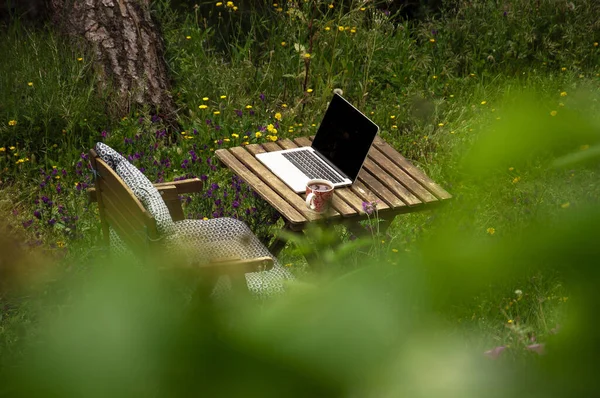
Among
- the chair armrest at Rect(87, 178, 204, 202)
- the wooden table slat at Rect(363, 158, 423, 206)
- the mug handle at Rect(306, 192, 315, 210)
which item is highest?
the wooden table slat at Rect(363, 158, 423, 206)

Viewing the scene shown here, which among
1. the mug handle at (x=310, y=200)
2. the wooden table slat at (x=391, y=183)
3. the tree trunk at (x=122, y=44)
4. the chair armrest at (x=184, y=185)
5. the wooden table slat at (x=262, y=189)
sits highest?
the wooden table slat at (x=391, y=183)

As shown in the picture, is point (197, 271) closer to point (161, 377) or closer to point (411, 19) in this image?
point (161, 377)

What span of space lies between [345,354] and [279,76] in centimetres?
539

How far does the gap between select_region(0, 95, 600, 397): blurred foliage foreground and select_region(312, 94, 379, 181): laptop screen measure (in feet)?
10.4

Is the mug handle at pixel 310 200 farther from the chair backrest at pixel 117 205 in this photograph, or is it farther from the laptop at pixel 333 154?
the chair backrest at pixel 117 205

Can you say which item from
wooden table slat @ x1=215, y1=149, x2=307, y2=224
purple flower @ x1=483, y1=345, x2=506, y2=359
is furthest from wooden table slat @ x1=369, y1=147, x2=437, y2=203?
purple flower @ x1=483, y1=345, x2=506, y2=359

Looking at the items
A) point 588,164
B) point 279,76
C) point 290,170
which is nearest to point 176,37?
point 279,76

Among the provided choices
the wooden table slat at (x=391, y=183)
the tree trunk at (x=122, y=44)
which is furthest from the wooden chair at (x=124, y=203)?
the tree trunk at (x=122, y=44)

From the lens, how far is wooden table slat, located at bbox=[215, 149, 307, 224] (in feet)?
11.0

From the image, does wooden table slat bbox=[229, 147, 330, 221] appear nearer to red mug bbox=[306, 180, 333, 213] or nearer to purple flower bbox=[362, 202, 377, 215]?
red mug bbox=[306, 180, 333, 213]

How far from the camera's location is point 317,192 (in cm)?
327

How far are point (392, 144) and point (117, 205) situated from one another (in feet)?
8.03

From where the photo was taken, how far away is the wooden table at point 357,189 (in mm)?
3402

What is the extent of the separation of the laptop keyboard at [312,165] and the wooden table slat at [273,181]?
0.15 metres
